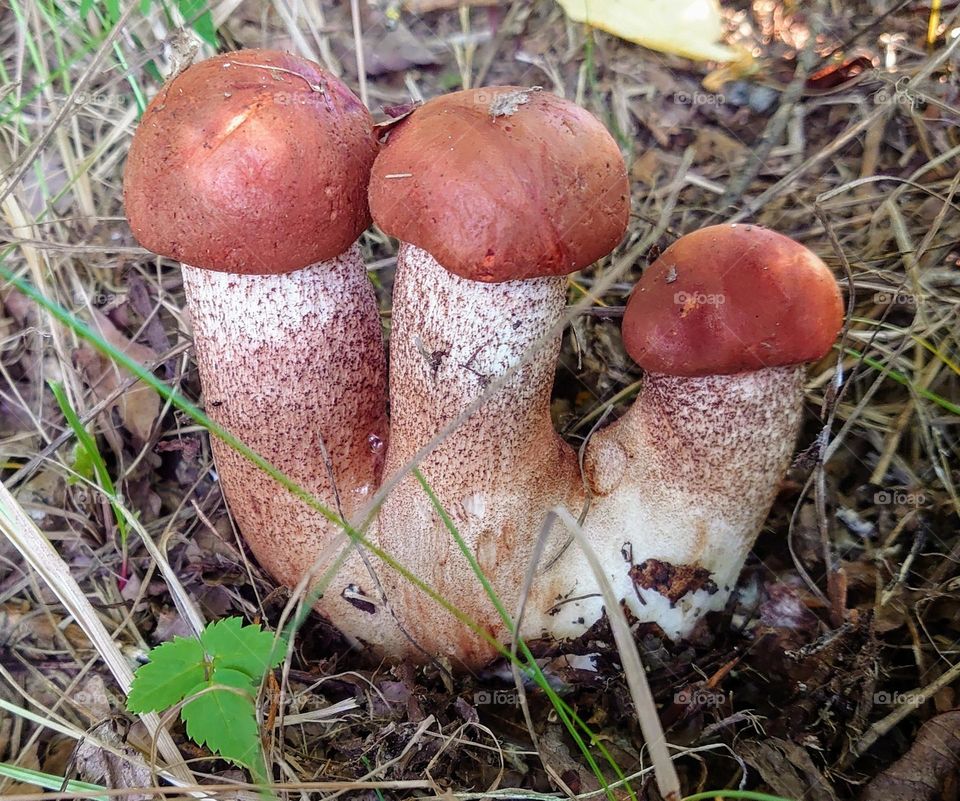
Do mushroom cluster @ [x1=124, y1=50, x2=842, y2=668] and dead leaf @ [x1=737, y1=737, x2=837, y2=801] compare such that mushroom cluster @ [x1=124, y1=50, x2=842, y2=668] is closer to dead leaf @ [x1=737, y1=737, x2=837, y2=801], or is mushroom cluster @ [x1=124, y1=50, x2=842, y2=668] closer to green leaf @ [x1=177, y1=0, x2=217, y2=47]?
dead leaf @ [x1=737, y1=737, x2=837, y2=801]

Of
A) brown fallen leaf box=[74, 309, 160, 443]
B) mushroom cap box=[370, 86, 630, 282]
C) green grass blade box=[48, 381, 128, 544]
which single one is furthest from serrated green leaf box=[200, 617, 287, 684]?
brown fallen leaf box=[74, 309, 160, 443]

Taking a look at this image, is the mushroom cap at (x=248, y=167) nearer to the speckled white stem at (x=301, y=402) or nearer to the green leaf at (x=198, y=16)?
the speckled white stem at (x=301, y=402)

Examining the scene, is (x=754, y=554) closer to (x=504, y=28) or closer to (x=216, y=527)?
(x=216, y=527)

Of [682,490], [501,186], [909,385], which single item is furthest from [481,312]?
[909,385]

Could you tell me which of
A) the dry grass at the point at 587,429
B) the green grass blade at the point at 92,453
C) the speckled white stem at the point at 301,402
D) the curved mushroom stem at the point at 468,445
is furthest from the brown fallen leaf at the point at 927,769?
the green grass blade at the point at 92,453

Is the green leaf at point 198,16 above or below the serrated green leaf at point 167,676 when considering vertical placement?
above
